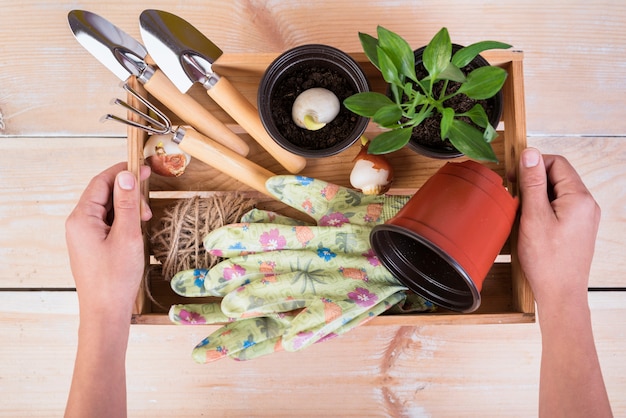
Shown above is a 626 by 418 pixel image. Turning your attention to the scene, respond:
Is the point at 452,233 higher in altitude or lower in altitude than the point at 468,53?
lower

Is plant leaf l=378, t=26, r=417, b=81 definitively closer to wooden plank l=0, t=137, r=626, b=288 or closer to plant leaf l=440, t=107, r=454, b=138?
plant leaf l=440, t=107, r=454, b=138

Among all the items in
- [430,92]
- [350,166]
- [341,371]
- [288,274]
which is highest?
[430,92]

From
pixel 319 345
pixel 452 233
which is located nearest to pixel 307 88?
pixel 452 233

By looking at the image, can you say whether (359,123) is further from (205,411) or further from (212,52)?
(205,411)

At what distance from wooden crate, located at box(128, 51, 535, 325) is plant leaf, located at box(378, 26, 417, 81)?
125 millimetres

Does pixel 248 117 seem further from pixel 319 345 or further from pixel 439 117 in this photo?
pixel 319 345

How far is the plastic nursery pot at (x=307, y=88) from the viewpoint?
1.89 ft

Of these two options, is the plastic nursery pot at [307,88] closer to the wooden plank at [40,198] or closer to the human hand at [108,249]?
the human hand at [108,249]

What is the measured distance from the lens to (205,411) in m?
0.77

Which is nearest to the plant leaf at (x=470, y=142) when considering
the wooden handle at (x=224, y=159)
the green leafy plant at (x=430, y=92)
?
the green leafy plant at (x=430, y=92)

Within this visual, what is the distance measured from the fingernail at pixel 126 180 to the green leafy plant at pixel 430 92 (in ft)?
0.84

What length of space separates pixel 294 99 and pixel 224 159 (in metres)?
0.11

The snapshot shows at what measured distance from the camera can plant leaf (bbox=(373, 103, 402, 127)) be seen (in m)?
0.50

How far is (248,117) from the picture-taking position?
2.02ft
